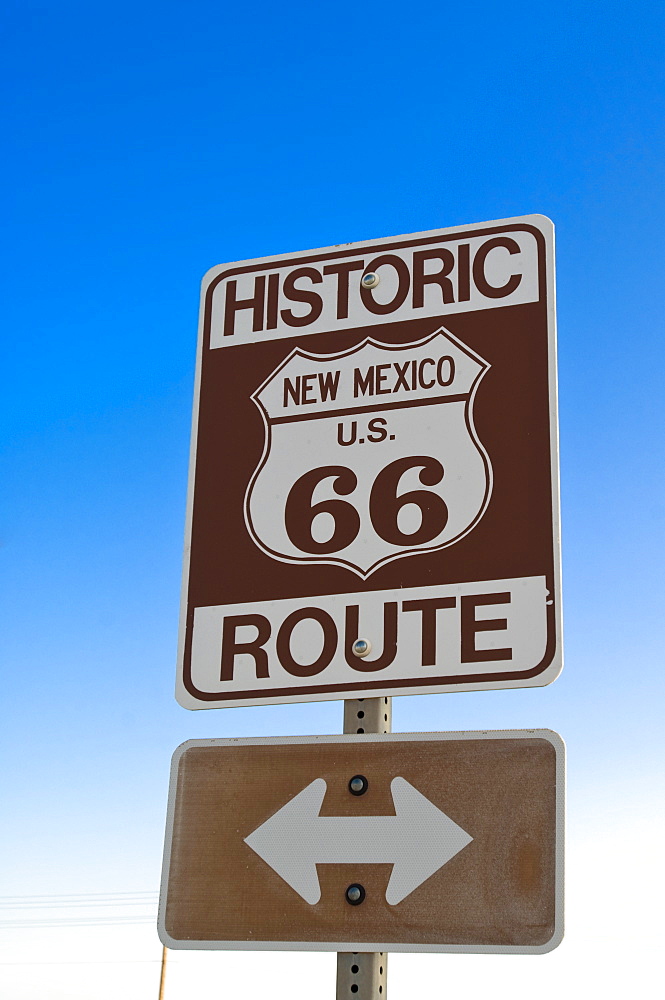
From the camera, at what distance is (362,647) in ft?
7.58

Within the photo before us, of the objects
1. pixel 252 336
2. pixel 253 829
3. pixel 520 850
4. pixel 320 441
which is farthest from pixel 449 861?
pixel 252 336

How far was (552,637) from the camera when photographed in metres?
2.20

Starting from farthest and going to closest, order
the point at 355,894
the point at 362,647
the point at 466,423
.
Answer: the point at 466,423 → the point at 362,647 → the point at 355,894

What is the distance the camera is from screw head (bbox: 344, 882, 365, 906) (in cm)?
212

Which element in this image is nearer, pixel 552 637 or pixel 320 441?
pixel 552 637

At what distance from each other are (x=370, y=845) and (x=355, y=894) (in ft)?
0.32

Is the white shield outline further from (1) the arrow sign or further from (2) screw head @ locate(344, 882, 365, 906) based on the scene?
(2) screw head @ locate(344, 882, 365, 906)

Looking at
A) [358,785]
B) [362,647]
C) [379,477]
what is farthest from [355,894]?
[379,477]

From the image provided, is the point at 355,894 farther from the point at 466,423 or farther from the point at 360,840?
the point at 466,423

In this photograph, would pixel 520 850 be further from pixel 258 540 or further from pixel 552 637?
pixel 258 540

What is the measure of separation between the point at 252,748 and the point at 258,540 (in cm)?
47

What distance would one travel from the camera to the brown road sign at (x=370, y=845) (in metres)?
2.06

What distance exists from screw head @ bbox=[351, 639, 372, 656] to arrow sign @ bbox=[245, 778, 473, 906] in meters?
0.27

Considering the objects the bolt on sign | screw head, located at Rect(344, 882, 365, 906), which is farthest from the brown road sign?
the bolt on sign
